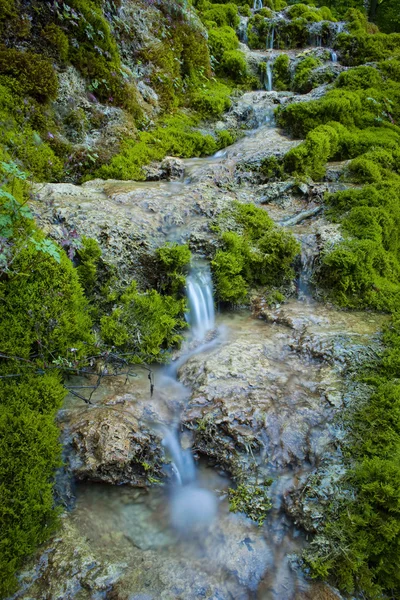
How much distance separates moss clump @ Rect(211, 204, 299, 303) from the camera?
6039mm

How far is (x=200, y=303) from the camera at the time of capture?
5.90 metres

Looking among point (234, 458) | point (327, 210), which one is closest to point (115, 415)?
point (234, 458)

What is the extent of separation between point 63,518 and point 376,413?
3.39m

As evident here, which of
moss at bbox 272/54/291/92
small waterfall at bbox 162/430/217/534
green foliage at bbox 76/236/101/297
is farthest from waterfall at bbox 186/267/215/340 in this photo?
moss at bbox 272/54/291/92

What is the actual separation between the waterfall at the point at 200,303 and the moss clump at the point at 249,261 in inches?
7.0

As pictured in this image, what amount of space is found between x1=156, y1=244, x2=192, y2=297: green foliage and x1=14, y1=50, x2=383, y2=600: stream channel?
29 cm

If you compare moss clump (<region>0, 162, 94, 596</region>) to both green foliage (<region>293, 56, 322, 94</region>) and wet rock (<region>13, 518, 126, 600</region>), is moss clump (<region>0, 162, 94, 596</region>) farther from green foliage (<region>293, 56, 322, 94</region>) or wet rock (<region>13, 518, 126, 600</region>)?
green foliage (<region>293, 56, 322, 94</region>)

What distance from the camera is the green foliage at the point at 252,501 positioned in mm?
3541

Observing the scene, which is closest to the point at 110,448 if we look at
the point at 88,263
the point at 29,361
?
the point at 29,361

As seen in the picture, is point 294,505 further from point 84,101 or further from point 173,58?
point 173,58

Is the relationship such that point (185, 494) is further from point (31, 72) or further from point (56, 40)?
point (56, 40)

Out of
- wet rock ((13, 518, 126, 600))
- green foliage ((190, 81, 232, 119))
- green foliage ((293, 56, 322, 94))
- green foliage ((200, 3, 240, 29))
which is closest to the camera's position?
wet rock ((13, 518, 126, 600))

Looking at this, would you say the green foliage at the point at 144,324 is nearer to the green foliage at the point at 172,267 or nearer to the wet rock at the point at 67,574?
the green foliage at the point at 172,267

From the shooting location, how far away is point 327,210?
291 inches
